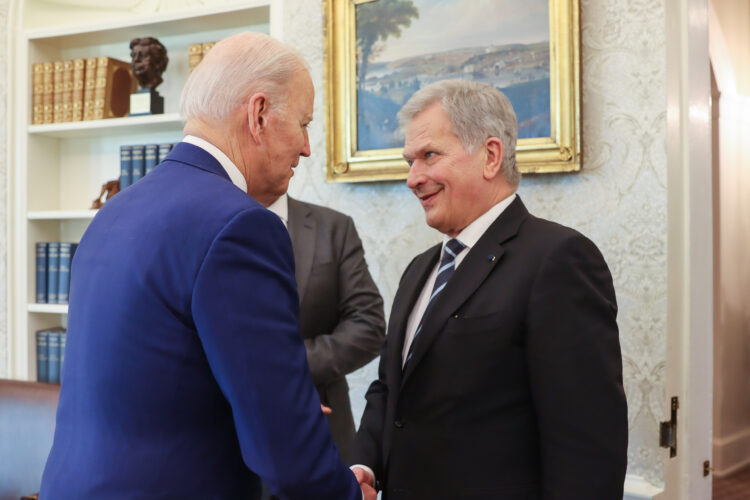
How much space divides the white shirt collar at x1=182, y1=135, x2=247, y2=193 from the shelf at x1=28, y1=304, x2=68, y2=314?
2.93 metres

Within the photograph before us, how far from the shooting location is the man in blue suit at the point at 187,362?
1170 millimetres

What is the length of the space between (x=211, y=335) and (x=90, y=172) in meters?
3.55

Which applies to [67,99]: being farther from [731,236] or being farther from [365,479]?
[731,236]

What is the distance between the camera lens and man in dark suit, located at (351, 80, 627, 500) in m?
1.53

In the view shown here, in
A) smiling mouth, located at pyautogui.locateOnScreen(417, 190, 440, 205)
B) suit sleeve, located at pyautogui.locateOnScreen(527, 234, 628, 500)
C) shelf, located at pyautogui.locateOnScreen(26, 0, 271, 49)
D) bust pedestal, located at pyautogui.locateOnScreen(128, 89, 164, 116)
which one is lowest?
suit sleeve, located at pyautogui.locateOnScreen(527, 234, 628, 500)

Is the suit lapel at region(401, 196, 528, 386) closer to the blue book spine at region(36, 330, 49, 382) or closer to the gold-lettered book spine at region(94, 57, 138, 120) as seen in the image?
the gold-lettered book spine at region(94, 57, 138, 120)

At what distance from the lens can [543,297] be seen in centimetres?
156

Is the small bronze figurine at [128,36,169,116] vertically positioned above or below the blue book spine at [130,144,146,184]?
above

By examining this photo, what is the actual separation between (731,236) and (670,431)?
3.37m

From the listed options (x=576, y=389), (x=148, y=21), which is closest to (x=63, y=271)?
(x=148, y=21)

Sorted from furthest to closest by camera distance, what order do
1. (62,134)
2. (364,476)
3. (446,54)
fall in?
(62,134) → (446,54) → (364,476)

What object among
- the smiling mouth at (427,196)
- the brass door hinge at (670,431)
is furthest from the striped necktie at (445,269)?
the brass door hinge at (670,431)

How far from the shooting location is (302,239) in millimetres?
2395

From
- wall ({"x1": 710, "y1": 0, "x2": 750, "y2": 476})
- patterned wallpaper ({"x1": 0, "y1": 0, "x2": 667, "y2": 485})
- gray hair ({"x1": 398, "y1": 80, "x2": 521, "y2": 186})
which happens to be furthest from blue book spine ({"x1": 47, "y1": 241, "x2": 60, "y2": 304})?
wall ({"x1": 710, "y1": 0, "x2": 750, "y2": 476})
